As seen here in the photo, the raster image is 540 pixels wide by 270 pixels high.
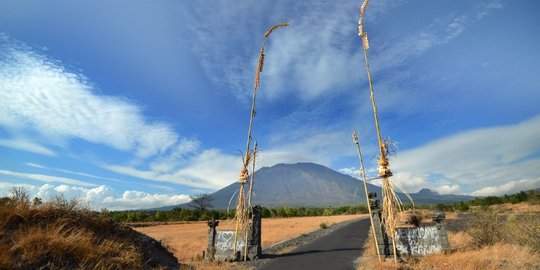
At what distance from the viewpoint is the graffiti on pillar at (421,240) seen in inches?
645

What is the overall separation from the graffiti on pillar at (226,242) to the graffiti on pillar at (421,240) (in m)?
8.84

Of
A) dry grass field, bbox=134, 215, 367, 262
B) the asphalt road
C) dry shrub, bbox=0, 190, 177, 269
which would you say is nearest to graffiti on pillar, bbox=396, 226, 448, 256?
the asphalt road

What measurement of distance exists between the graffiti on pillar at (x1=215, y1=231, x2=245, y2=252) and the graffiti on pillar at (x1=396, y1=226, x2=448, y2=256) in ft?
29.0

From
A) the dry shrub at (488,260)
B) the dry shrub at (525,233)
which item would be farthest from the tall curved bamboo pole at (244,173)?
the dry shrub at (525,233)

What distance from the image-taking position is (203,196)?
110 m

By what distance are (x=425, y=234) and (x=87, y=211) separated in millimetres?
15867

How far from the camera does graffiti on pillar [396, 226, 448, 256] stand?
16.4 m

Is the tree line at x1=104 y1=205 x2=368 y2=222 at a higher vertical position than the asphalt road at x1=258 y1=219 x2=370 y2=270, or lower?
higher

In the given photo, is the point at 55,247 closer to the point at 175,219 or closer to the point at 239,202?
the point at 239,202

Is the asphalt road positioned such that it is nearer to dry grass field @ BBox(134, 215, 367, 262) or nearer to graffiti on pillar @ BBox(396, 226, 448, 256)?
graffiti on pillar @ BBox(396, 226, 448, 256)

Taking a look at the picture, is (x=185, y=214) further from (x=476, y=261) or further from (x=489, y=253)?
(x=476, y=261)

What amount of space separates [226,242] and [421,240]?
10.8m

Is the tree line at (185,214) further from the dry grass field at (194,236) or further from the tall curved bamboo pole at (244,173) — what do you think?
the tall curved bamboo pole at (244,173)

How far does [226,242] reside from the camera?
730 inches
